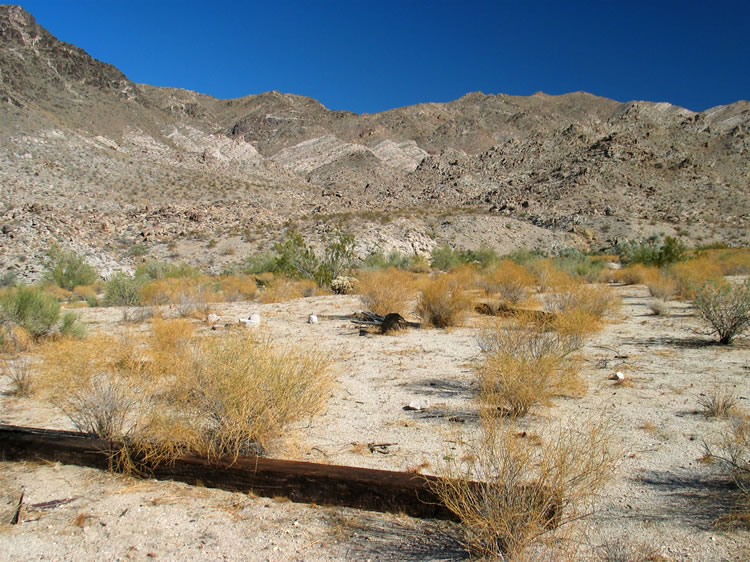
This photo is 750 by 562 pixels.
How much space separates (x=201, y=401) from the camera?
4797 mm

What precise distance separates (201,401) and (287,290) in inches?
490

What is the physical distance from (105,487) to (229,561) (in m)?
1.57

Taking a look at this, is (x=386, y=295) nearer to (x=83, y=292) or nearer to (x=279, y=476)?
(x=279, y=476)

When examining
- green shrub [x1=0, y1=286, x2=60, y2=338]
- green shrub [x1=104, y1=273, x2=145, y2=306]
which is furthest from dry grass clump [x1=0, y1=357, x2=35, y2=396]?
green shrub [x1=104, y1=273, x2=145, y2=306]

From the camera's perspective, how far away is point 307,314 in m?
13.1

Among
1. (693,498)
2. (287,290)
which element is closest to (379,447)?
(693,498)

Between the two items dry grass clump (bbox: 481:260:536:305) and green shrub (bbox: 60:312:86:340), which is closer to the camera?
green shrub (bbox: 60:312:86:340)

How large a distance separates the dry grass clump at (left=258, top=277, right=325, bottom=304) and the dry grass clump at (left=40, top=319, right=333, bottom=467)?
34.5 feet

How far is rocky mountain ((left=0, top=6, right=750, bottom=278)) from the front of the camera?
115 ft

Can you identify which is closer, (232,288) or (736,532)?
(736,532)

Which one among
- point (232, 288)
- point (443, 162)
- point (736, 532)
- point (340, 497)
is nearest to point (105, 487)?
point (340, 497)

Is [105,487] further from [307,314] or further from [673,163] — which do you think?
[673,163]

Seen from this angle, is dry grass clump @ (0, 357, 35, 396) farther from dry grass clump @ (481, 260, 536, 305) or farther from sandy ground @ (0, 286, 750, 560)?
dry grass clump @ (481, 260, 536, 305)

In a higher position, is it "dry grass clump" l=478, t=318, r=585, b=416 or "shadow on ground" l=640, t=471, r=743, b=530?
"dry grass clump" l=478, t=318, r=585, b=416
